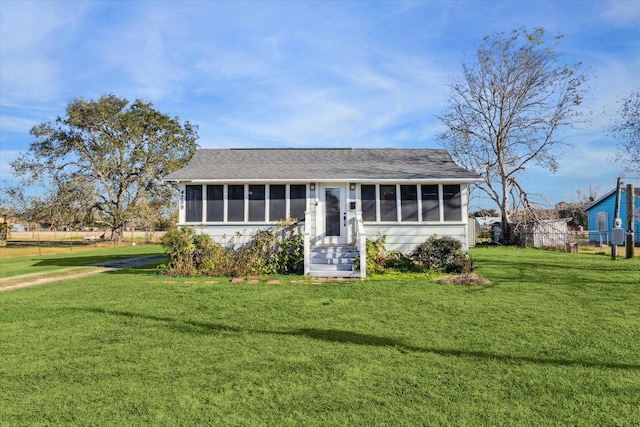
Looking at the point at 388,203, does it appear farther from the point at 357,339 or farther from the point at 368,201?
the point at 357,339

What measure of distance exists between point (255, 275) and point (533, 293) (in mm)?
7020

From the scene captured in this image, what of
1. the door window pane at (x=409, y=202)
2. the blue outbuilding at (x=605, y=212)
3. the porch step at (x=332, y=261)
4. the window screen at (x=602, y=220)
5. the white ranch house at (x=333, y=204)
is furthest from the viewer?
the window screen at (x=602, y=220)

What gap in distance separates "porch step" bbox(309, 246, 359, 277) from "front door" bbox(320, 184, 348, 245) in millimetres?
753

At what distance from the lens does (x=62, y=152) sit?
1278 inches

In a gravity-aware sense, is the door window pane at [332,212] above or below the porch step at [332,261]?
above

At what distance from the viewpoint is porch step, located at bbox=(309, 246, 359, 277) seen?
37.6 ft

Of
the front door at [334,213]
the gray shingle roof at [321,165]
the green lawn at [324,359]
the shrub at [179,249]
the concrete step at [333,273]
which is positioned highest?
the gray shingle roof at [321,165]

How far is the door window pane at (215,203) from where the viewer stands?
13523 mm

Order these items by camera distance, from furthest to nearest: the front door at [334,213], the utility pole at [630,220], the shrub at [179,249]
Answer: the utility pole at [630,220] < the front door at [334,213] < the shrub at [179,249]

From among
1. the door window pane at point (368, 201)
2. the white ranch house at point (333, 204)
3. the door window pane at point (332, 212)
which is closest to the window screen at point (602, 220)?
the white ranch house at point (333, 204)

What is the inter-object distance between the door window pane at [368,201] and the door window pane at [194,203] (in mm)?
5474

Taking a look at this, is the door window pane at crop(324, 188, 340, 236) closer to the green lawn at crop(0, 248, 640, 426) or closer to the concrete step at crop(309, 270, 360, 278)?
the concrete step at crop(309, 270, 360, 278)

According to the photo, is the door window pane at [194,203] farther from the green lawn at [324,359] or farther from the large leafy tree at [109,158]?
the large leafy tree at [109,158]

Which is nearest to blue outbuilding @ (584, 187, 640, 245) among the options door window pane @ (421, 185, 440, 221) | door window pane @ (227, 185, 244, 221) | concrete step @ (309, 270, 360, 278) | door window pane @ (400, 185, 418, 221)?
door window pane @ (421, 185, 440, 221)
